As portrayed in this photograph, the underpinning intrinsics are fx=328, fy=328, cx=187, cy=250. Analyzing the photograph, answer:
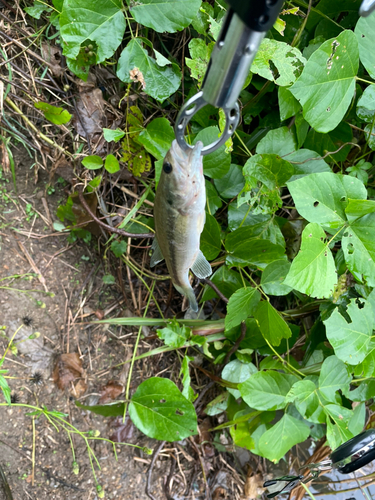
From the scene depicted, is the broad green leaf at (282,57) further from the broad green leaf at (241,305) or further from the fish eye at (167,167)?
the broad green leaf at (241,305)

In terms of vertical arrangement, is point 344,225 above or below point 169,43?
below

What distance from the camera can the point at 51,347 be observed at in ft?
5.73

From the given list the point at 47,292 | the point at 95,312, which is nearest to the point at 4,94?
the point at 47,292

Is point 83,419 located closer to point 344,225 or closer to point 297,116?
point 344,225

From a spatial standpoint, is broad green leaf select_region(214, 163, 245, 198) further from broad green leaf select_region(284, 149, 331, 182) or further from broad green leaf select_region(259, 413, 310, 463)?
broad green leaf select_region(259, 413, 310, 463)

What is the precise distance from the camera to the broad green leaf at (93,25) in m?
1.11

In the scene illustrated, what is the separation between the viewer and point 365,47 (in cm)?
110

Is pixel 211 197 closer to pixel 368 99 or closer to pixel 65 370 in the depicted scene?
pixel 368 99

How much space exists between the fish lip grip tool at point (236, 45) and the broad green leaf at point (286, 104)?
2.17 feet

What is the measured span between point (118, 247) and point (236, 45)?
1.24m

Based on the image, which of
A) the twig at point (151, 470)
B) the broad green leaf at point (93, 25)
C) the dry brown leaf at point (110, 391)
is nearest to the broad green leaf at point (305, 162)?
the broad green leaf at point (93, 25)

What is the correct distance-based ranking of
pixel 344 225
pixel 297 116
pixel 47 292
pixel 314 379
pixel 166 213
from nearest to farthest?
pixel 166 213
pixel 344 225
pixel 297 116
pixel 314 379
pixel 47 292

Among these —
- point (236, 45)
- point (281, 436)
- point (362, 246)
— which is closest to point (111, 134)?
point (236, 45)

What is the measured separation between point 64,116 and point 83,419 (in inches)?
59.7
